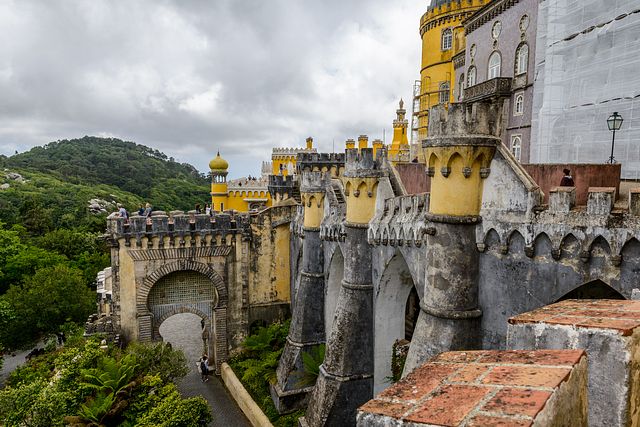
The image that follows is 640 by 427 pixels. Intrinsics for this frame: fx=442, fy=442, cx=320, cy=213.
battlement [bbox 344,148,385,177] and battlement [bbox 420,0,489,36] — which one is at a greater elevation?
battlement [bbox 420,0,489,36]

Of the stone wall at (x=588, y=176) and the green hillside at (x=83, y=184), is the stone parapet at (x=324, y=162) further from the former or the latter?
the green hillside at (x=83, y=184)

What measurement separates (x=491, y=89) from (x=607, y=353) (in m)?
23.9

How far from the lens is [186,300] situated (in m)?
19.0

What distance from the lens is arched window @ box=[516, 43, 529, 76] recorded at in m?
22.1

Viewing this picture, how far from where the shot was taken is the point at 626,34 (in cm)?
1360

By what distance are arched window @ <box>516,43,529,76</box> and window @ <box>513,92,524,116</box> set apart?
3.84 ft

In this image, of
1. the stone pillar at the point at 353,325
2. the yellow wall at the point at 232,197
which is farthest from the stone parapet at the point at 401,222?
the yellow wall at the point at 232,197

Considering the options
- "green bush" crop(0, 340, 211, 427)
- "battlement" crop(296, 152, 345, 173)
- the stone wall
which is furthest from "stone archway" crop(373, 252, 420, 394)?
"battlement" crop(296, 152, 345, 173)

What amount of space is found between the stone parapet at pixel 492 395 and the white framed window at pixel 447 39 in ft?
115

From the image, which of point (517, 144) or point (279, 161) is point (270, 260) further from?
point (279, 161)

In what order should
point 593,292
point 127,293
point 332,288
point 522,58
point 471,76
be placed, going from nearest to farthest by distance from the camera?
point 593,292 → point 332,288 → point 127,293 → point 522,58 → point 471,76

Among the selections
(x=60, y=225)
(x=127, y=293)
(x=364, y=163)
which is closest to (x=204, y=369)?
(x=127, y=293)

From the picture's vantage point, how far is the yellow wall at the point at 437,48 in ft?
107

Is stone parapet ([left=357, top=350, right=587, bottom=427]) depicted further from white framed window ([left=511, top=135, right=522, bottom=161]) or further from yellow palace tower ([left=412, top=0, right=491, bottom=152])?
yellow palace tower ([left=412, top=0, right=491, bottom=152])
